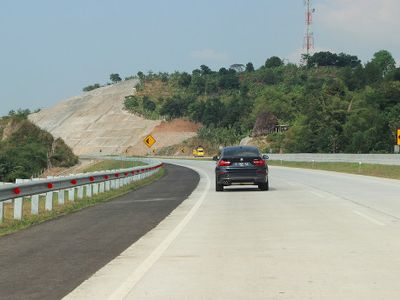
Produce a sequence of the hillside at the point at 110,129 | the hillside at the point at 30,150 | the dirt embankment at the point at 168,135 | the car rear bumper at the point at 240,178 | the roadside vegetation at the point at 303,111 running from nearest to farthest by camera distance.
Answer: the car rear bumper at the point at 240,178, the hillside at the point at 30,150, the roadside vegetation at the point at 303,111, the dirt embankment at the point at 168,135, the hillside at the point at 110,129

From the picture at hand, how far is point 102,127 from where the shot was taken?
575ft

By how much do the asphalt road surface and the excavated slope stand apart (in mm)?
138314

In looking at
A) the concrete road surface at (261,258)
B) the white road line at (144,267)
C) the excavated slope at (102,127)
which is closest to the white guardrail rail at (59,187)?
the concrete road surface at (261,258)

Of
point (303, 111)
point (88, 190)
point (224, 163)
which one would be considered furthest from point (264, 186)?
point (303, 111)

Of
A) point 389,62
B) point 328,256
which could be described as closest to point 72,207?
point 328,256

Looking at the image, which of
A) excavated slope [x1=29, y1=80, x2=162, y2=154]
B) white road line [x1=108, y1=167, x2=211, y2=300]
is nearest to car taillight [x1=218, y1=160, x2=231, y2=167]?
white road line [x1=108, y1=167, x2=211, y2=300]

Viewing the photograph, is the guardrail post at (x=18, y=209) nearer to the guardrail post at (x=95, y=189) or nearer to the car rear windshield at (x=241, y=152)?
the guardrail post at (x=95, y=189)

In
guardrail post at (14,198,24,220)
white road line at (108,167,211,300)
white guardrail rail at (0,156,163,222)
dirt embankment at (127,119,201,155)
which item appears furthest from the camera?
dirt embankment at (127,119,201,155)

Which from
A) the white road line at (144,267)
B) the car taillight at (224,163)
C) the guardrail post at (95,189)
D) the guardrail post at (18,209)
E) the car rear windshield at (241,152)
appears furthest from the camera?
the car rear windshield at (241,152)

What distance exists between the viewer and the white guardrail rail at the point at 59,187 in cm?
1495

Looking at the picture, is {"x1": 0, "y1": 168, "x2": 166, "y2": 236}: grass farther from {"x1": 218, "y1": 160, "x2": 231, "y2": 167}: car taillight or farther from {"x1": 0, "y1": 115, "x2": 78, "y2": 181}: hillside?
{"x1": 0, "y1": 115, "x2": 78, "y2": 181}: hillside

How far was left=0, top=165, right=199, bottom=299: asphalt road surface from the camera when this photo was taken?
770 cm

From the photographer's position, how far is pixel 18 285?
7652 mm

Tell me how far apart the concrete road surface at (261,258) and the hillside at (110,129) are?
132 meters
